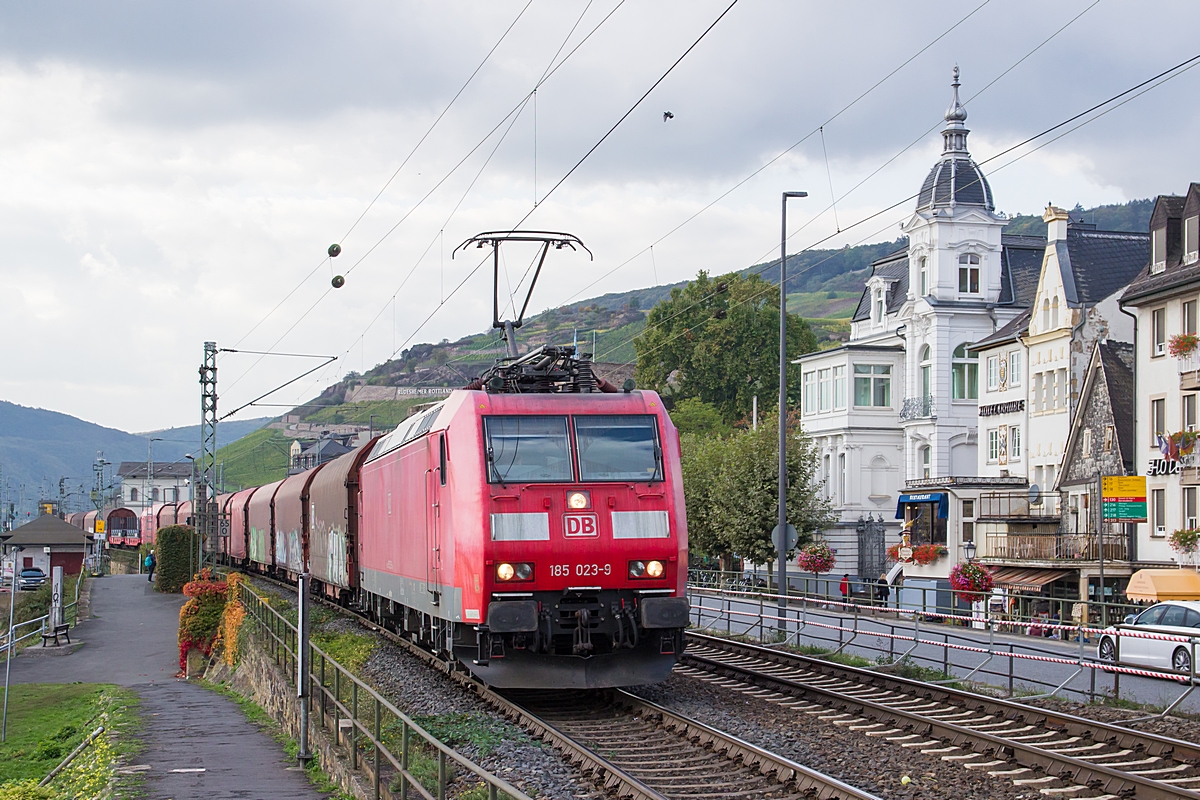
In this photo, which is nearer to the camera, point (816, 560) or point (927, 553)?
point (816, 560)

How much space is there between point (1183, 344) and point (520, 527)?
87.8 feet

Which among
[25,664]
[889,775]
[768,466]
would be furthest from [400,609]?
[768,466]

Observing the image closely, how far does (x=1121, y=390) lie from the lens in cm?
4234

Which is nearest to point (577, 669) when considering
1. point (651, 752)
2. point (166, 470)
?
point (651, 752)

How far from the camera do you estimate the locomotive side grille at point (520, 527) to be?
15.8 m

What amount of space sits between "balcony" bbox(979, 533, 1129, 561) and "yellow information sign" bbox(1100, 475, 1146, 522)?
122 centimetres

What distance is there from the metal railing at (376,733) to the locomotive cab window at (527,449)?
9.79 ft

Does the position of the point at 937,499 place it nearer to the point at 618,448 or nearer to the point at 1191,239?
the point at 1191,239

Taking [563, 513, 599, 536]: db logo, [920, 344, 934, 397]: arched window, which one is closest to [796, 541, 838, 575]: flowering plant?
[920, 344, 934, 397]: arched window

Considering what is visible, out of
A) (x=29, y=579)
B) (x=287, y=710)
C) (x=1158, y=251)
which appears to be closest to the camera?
(x=287, y=710)

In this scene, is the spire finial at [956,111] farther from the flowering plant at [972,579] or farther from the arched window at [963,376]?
the flowering plant at [972,579]

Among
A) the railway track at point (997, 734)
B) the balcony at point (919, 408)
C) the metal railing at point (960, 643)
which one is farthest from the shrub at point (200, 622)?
the balcony at point (919, 408)

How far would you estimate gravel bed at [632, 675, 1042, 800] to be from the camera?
39.1ft

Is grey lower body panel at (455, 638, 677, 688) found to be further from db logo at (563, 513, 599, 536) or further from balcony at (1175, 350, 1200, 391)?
balcony at (1175, 350, 1200, 391)
